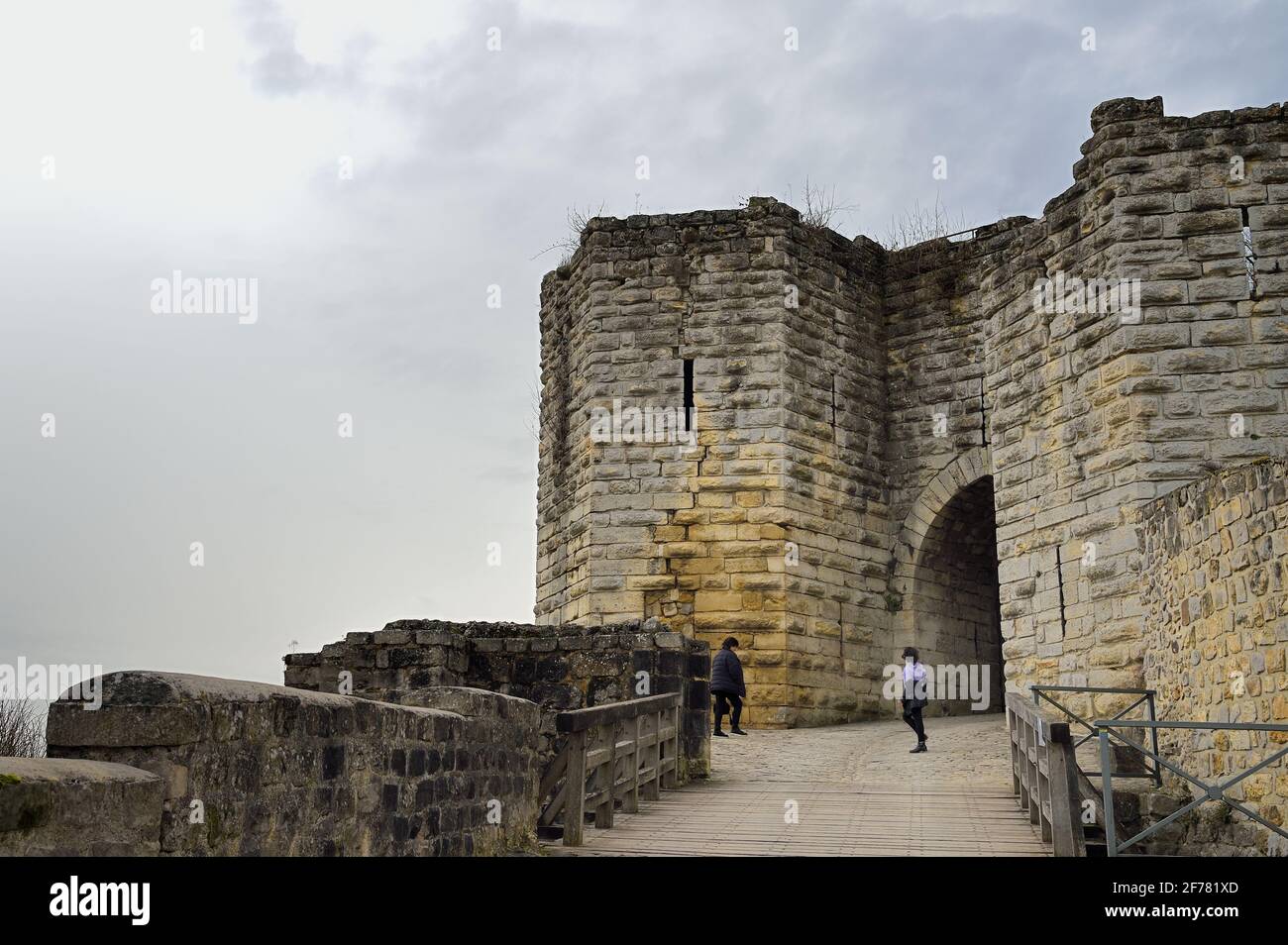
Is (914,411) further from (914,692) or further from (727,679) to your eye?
(914,692)

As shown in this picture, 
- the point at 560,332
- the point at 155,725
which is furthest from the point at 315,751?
the point at 560,332

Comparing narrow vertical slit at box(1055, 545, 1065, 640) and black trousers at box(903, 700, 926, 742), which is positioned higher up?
narrow vertical slit at box(1055, 545, 1065, 640)

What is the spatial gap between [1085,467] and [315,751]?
8.20 meters

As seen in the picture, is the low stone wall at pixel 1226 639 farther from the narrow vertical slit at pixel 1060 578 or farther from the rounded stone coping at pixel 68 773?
the rounded stone coping at pixel 68 773

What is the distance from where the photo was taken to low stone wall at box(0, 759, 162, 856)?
111 inches

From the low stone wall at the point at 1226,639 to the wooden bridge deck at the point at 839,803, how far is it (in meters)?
1.14

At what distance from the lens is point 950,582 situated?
15.8 metres

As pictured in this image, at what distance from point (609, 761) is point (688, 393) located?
7.40 m

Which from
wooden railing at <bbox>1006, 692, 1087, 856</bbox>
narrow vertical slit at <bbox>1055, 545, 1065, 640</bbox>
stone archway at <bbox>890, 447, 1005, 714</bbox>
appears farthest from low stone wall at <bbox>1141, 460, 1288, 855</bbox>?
stone archway at <bbox>890, 447, 1005, 714</bbox>

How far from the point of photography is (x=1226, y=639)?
7.52 metres

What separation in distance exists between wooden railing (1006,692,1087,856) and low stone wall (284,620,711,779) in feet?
7.82

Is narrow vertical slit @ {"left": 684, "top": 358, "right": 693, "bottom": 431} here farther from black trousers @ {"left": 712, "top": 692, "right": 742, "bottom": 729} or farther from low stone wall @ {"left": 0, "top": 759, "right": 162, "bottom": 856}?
low stone wall @ {"left": 0, "top": 759, "right": 162, "bottom": 856}

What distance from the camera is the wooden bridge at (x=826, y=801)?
6672mm
